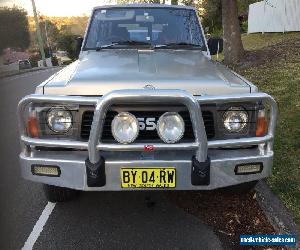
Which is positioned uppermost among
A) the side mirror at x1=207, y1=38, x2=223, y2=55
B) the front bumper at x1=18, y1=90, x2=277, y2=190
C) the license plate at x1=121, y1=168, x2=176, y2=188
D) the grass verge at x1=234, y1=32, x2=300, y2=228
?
the side mirror at x1=207, y1=38, x2=223, y2=55

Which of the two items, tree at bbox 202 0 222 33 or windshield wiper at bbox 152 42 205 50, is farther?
tree at bbox 202 0 222 33

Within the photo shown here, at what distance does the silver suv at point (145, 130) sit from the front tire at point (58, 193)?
0.73 meters

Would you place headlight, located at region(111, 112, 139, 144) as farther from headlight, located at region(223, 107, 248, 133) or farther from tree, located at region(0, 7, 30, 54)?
tree, located at region(0, 7, 30, 54)

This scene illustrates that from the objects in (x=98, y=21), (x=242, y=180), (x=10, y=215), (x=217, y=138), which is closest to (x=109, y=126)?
(x=217, y=138)

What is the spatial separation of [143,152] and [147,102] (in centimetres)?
42

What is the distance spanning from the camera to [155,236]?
371cm

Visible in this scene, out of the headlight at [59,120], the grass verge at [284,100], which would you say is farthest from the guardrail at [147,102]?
the grass verge at [284,100]

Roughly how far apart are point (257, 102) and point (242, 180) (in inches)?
26.5

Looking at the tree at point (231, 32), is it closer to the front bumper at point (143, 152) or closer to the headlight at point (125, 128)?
the front bumper at point (143, 152)

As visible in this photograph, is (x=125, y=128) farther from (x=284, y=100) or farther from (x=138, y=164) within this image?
(x=284, y=100)

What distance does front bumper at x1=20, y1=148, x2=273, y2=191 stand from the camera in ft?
10.7

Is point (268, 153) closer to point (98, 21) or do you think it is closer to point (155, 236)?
point (155, 236)

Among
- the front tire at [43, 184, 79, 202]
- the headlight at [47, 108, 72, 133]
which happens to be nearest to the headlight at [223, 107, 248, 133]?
the headlight at [47, 108, 72, 133]

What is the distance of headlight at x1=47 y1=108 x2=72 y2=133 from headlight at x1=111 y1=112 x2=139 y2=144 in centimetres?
42
